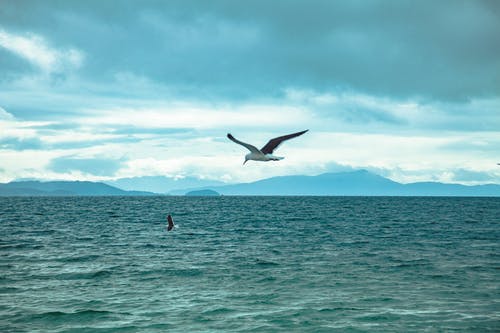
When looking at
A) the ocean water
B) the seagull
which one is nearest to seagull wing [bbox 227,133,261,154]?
the seagull

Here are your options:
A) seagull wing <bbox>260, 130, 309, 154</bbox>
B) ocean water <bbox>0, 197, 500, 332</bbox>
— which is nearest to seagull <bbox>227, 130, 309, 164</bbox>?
seagull wing <bbox>260, 130, 309, 154</bbox>

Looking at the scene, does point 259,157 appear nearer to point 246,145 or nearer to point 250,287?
point 246,145

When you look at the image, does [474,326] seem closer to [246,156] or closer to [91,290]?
[246,156]

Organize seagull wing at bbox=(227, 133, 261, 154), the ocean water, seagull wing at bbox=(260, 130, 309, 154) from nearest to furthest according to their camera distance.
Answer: seagull wing at bbox=(227, 133, 261, 154) < seagull wing at bbox=(260, 130, 309, 154) < the ocean water

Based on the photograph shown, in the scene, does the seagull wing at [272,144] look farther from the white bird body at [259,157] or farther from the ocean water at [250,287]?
the ocean water at [250,287]

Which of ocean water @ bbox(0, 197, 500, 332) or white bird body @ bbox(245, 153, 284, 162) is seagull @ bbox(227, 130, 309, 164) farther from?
ocean water @ bbox(0, 197, 500, 332)

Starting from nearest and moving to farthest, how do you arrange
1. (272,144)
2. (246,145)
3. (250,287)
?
(246,145) < (272,144) < (250,287)

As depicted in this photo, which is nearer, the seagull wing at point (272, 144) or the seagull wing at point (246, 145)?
the seagull wing at point (246, 145)

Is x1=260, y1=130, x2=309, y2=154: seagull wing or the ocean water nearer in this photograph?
x1=260, y1=130, x2=309, y2=154: seagull wing

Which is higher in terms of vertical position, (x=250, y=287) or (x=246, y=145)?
(x=246, y=145)

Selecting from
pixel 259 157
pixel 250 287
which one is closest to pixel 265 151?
pixel 259 157

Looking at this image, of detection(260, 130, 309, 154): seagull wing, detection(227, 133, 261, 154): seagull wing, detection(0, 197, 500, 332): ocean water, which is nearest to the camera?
detection(227, 133, 261, 154): seagull wing

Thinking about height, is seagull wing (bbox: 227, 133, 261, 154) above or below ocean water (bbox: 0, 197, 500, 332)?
above

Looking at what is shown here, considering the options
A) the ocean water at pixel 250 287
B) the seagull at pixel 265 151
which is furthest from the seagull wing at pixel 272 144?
the ocean water at pixel 250 287
